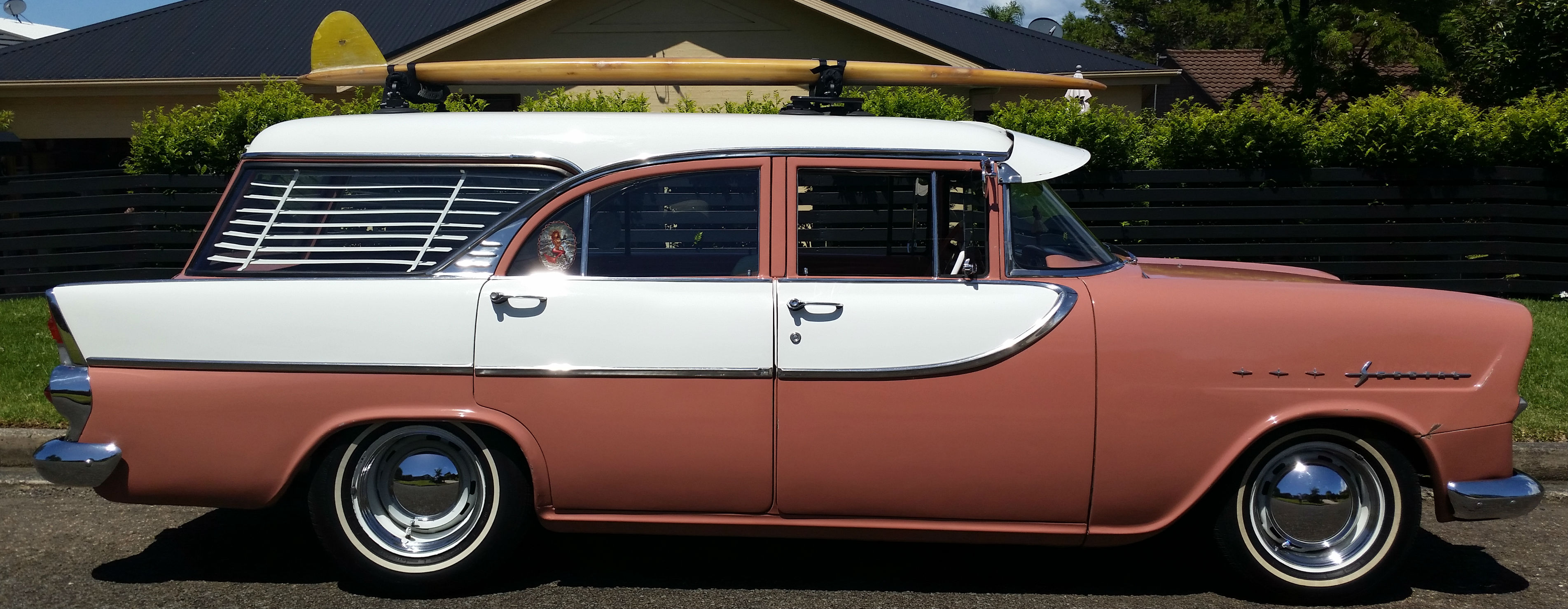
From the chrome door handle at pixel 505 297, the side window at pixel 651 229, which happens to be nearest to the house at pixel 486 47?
the side window at pixel 651 229

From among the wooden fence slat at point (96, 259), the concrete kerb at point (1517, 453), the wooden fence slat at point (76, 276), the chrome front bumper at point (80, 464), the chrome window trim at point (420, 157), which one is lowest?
the concrete kerb at point (1517, 453)

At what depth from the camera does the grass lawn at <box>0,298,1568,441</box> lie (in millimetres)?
6199

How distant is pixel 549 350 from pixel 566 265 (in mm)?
328

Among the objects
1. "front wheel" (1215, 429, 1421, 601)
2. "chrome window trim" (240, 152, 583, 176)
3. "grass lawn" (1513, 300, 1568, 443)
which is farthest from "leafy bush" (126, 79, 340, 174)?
"grass lawn" (1513, 300, 1568, 443)

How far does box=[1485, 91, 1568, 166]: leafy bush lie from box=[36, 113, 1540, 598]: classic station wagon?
7.20m

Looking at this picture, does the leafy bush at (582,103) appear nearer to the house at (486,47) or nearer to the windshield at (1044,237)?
the house at (486,47)

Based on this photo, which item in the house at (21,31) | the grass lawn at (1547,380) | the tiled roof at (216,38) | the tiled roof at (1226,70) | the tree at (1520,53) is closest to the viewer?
the grass lawn at (1547,380)

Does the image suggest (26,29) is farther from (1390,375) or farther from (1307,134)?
(1390,375)

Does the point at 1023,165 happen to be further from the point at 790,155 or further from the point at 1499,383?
the point at 1499,383

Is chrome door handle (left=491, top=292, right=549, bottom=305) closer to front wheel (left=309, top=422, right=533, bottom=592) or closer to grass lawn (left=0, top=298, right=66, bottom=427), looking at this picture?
front wheel (left=309, top=422, right=533, bottom=592)

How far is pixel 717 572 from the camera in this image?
4473mm

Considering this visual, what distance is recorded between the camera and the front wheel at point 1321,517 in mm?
4004

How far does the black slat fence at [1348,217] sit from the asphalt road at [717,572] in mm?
5054

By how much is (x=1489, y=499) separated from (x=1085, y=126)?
6.22 m
